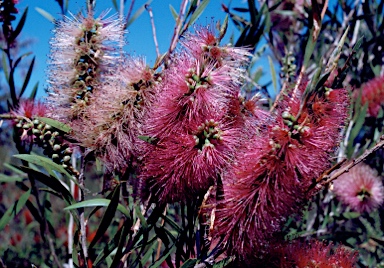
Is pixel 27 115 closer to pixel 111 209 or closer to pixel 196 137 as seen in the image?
pixel 111 209

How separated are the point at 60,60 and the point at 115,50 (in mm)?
→ 115

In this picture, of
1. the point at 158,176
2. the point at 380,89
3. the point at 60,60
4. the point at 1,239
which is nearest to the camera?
the point at 158,176

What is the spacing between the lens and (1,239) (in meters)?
3.83

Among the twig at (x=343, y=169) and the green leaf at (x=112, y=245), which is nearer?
the twig at (x=343, y=169)

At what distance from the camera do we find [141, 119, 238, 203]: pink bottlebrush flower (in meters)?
0.75

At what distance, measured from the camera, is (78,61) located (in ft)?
Result: 3.00

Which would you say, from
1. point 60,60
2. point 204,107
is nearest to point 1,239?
point 60,60

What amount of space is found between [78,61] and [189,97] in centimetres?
29

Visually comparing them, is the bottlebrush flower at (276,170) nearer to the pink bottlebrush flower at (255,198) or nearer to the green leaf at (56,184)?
the pink bottlebrush flower at (255,198)

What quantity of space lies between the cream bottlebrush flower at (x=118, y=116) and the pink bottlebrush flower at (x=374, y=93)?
1.01 m

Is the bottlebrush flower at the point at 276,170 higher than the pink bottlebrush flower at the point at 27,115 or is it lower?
lower

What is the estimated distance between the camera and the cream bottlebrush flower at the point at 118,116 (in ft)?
2.72

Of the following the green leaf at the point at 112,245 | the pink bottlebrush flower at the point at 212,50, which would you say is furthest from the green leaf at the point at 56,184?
the pink bottlebrush flower at the point at 212,50

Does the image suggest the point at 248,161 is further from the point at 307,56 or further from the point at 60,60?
the point at 60,60
